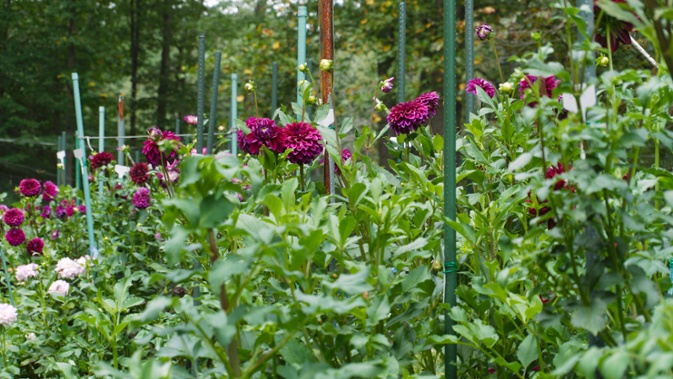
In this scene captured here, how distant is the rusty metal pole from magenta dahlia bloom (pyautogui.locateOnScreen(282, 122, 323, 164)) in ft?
0.67

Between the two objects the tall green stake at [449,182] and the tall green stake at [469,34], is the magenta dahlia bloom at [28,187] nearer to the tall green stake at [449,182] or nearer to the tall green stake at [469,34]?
the tall green stake at [469,34]

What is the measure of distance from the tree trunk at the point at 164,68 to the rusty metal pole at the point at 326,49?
47.4 feet

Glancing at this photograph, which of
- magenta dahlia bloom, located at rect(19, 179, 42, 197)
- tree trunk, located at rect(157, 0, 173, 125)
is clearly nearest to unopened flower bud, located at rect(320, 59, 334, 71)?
magenta dahlia bloom, located at rect(19, 179, 42, 197)

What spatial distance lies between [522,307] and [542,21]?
25.8ft

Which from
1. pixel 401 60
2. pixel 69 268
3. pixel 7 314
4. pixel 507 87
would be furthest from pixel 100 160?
pixel 507 87

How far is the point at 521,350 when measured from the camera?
1363 millimetres

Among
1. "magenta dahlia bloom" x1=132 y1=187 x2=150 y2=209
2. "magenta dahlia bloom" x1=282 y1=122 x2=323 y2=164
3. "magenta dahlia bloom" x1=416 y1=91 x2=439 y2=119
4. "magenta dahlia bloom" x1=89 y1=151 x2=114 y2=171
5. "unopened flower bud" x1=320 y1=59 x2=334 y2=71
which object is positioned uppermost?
"unopened flower bud" x1=320 y1=59 x2=334 y2=71

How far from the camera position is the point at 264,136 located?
1.90m

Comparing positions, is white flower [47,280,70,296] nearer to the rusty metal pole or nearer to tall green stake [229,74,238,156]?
tall green stake [229,74,238,156]

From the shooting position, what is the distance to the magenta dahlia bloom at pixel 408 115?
1.95 metres

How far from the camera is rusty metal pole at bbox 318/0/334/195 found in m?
2.02

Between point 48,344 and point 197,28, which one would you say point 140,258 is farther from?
point 197,28

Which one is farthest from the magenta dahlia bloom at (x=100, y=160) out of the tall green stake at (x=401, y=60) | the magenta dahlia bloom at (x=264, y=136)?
the magenta dahlia bloom at (x=264, y=136)

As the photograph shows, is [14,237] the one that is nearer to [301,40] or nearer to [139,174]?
[139,174]
